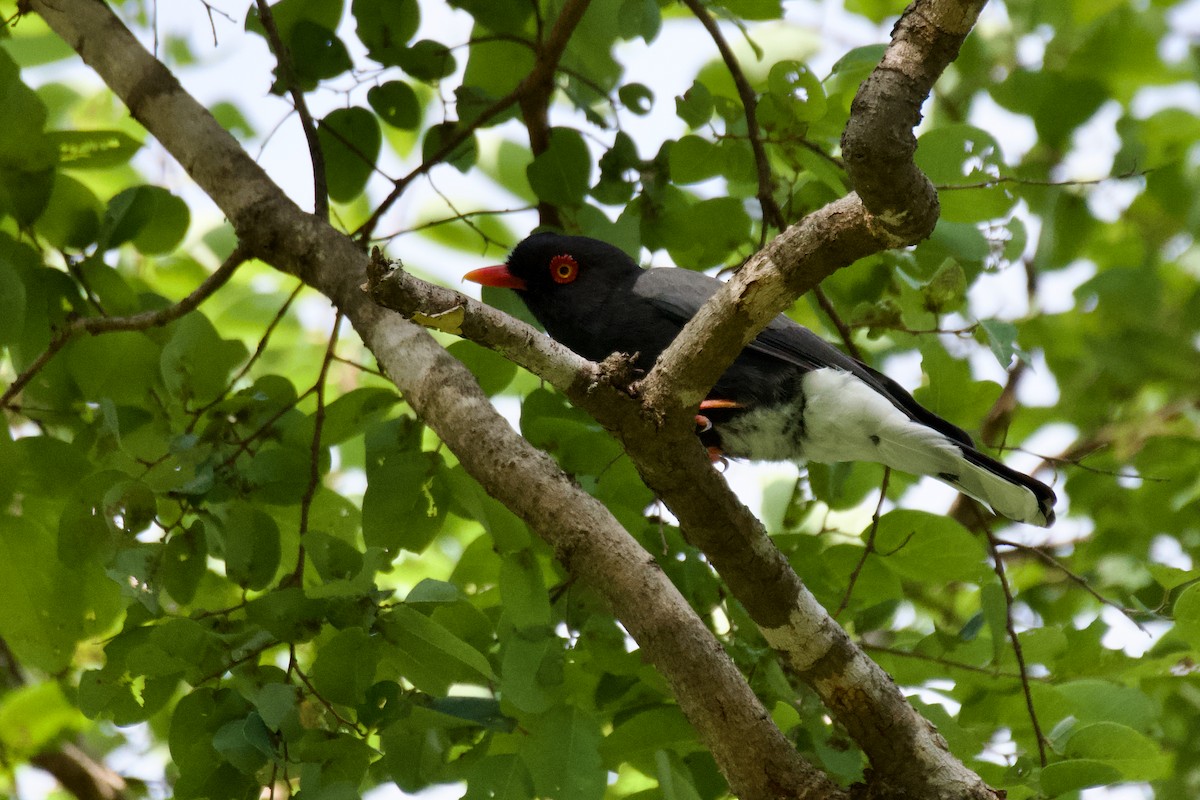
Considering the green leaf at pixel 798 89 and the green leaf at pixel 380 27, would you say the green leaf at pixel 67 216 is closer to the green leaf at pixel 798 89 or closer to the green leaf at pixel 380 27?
the green leaf at pixel 380 27

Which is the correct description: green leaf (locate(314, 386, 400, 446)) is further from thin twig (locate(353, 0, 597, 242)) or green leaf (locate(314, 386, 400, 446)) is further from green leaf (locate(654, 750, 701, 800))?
green leaf (locate(654, 750, 701, 800))

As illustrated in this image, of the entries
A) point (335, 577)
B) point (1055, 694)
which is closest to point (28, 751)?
point (335, 577)

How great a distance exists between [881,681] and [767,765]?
1.44 ft

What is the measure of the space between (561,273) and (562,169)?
42 centimetres

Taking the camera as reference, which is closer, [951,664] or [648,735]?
[648,735]

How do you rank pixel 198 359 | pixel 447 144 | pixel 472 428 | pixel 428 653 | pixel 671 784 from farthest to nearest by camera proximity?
pixel 447 144, pixel 198 359, pixel 472 428, pixel 428 653, pixel 671 784

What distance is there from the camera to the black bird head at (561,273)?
438 centimetres

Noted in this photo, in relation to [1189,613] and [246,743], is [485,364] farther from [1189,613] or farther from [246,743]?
[1189,613]

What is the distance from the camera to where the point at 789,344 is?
160 inches

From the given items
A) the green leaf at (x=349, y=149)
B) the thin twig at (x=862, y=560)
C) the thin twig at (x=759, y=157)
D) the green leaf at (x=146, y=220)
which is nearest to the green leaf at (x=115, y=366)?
the green leaf at (x=146, y=220)

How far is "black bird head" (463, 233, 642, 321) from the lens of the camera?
4.38 m

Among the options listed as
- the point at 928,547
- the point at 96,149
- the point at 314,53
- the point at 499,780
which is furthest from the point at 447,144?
the point at 499,780

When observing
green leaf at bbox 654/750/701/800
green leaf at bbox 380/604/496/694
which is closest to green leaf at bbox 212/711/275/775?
green leaf at bbox 380/604/496/694

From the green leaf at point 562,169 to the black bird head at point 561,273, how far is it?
0.18 m
